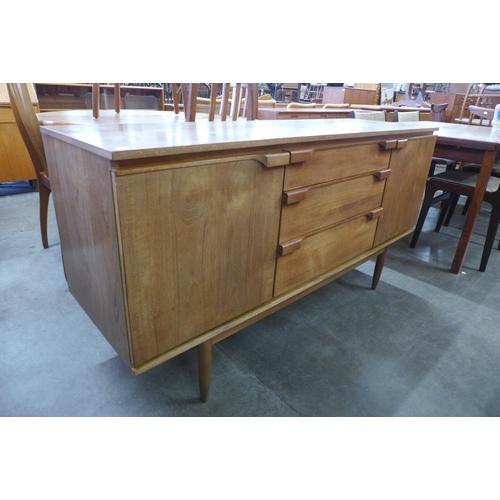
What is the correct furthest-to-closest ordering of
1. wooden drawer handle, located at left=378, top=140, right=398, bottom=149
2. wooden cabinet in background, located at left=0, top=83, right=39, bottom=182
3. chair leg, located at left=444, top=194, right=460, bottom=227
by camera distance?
wooden cabinet in background, located at left=0, top=83, right=39, bottom=182 → chair leg, located at left=444, top=194, right=460, bottom=227 → wooden drawer handle, located at left=378, top=140, right=398, bottom=149

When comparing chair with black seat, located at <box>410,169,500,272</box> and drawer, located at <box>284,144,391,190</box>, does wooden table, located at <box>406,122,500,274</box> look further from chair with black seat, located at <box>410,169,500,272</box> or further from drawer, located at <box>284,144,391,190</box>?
drawer, located at <box>284,144,391,190</box>

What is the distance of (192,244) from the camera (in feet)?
2.79

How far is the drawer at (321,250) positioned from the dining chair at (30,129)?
118 cm

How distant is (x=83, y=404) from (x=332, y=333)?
0.94 meters

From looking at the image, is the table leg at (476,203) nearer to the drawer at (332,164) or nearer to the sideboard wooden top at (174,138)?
the drawer at (332,164)

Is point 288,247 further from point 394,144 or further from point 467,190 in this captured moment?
point 467,190

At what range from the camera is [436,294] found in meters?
1.84

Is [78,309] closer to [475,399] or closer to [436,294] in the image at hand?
[475,399]

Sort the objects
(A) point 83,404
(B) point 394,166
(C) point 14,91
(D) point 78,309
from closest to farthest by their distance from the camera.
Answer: (A) point 83,404 < (B) point 394,166 < (D) point 78,309 < (C) point 14,91

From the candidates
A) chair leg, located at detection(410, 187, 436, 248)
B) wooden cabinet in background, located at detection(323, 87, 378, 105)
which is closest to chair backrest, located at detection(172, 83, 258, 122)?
chair leg, located at detection(410, 187, 436, 248)

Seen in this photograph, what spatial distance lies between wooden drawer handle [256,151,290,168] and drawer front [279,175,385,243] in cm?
10

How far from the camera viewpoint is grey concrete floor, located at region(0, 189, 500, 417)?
3.72 feet

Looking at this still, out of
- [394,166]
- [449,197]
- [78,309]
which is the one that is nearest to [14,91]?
[78,309]

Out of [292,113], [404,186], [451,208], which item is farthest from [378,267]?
[292,113]
